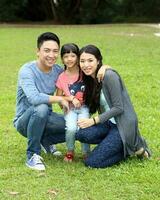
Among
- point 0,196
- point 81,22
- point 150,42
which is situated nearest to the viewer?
point 0,196

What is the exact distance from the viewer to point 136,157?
5.45 meters

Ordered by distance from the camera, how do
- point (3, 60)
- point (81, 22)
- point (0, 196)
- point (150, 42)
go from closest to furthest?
point (0, 196) → point (3, 60) → point (150, 42) → point (81, 22)

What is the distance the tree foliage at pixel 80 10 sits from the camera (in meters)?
40.7

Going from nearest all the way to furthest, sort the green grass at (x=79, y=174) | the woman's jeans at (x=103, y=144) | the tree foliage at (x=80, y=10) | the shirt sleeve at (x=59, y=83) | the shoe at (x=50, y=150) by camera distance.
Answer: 1. the green grass at (x=79, y=174)
2. the woman's jeans at (x=103, y=144)
3. the shirt sleeve at (x=59, y=83)
4. the shoe at (x=50, y=150)
5. the tree foliage at (x=80, y=10)

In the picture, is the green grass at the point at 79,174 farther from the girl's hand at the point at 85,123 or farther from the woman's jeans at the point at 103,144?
the girl's hand at the point at 85,123

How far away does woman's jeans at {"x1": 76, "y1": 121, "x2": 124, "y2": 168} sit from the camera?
5.27 m

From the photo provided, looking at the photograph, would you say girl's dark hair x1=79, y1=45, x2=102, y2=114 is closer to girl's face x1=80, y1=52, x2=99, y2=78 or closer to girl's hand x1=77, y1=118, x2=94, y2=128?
girl's face x1=80, y1=52, x2=99, y2=78

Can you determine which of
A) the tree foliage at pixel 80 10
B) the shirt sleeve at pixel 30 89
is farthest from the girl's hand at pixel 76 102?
the tree foliage at pixel 80 10

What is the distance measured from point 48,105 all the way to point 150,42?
16.1 meters

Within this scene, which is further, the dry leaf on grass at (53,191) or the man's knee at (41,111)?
the man's knee at (41,111)

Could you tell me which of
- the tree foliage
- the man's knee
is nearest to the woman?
the man's knee

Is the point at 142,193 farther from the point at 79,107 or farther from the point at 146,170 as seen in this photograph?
the point at 79,107

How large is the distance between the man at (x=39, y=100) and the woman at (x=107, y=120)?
0.96 feet

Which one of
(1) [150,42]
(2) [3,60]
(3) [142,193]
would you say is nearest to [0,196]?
Answer: (3) [142,193]
